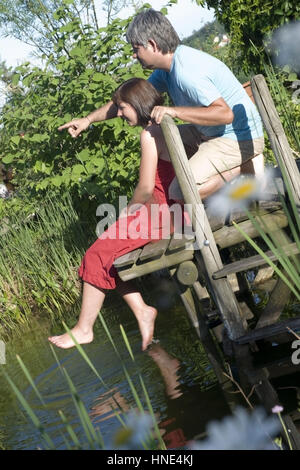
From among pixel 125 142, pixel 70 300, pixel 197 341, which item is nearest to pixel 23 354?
pixel 70 300

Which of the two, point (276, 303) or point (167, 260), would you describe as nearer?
point (276, 303)

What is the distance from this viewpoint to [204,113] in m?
3.82

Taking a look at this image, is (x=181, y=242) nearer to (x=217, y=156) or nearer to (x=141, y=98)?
(x=217, y=156)

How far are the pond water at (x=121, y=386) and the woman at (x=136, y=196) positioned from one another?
20.4 inches

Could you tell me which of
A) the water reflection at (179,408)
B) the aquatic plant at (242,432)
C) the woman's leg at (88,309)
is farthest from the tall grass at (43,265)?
the aquatic plant at (242,432)

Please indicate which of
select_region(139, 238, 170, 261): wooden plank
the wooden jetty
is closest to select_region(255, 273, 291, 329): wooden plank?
the wooden jetty

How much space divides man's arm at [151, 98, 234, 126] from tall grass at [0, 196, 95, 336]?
313cm

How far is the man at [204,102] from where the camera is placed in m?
3.87

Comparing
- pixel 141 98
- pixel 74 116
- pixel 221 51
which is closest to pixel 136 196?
pixel 141 98

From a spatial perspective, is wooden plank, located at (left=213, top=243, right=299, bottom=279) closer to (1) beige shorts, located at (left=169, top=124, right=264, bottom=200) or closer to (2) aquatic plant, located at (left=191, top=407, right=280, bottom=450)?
(1) beige shorts, located at (left=169, top=124, right=264, bottom=200)

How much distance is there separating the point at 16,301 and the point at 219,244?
3569 millimetres

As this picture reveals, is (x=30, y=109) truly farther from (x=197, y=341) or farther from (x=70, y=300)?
(x=197, y=341)

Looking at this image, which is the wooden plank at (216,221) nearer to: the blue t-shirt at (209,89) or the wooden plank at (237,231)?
the wooden plank at (237,231)

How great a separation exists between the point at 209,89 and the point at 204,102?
7 centimetres
